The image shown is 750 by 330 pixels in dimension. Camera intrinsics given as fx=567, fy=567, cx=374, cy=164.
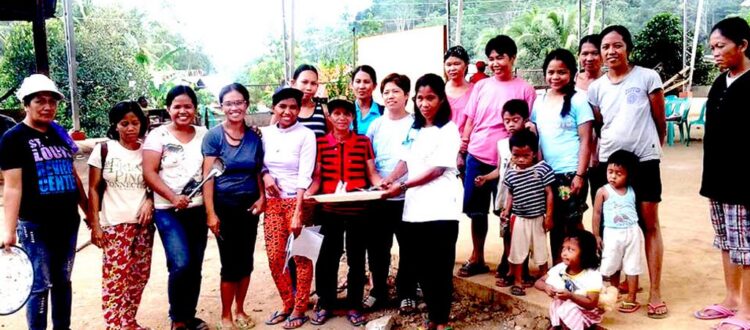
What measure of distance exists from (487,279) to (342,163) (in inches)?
55.9

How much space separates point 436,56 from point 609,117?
17.1 feet

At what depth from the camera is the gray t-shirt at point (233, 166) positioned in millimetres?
3490

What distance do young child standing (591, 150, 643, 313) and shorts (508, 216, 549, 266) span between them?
0.39 metres

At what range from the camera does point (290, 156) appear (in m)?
3.59

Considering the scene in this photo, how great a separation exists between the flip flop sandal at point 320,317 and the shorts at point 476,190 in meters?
1.22

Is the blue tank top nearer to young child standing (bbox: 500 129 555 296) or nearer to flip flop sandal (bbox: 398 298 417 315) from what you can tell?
young child standing (bbox: 500 129 555 296)

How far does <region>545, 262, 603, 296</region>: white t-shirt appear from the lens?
3092mm

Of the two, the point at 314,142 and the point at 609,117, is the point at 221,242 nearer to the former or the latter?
the point at 314,142

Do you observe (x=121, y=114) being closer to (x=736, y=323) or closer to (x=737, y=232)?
(x=737, y=232)

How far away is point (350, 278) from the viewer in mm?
3789

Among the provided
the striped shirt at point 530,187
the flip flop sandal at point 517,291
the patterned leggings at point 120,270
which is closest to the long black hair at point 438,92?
the striped shirt at point 530,187

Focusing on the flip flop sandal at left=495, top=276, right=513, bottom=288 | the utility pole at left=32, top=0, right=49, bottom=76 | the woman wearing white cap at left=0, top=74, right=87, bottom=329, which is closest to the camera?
the woman wearing white cap at left=0, top=74, right=87, bottom=329

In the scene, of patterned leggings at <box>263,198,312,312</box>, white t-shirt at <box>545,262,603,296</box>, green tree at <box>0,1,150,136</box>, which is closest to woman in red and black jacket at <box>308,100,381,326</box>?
patterned leggings at <box>263,198,312,312</box>

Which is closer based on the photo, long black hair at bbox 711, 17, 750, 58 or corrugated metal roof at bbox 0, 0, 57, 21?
long black hair at bbox 711, 17, 750, 58
